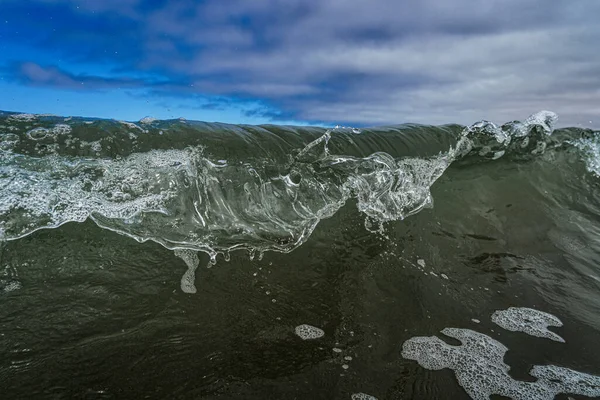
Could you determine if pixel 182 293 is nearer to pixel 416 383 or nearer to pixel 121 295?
pixel 121 295

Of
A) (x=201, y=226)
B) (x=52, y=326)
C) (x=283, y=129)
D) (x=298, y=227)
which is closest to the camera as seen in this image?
(x=52, y=326)

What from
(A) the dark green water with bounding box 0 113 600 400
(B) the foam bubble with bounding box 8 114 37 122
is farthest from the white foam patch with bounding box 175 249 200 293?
(B) the foam bubble with bounding box 8 114 37 122

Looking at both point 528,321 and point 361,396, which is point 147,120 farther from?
point 528,321

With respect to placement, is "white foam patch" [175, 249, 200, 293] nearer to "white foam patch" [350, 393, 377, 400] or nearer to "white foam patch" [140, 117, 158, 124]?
"white foam patch" [350, 393, 377, 400]

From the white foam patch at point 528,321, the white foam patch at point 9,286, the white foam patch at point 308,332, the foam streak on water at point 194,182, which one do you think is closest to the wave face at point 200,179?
the foam streak on water at point 194,182

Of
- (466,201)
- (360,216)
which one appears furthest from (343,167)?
(466,201)

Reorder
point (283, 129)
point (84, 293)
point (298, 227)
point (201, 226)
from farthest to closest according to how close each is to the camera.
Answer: point (283, 129)
point (298, 227)
point (201, 226)
point (84, 293)
